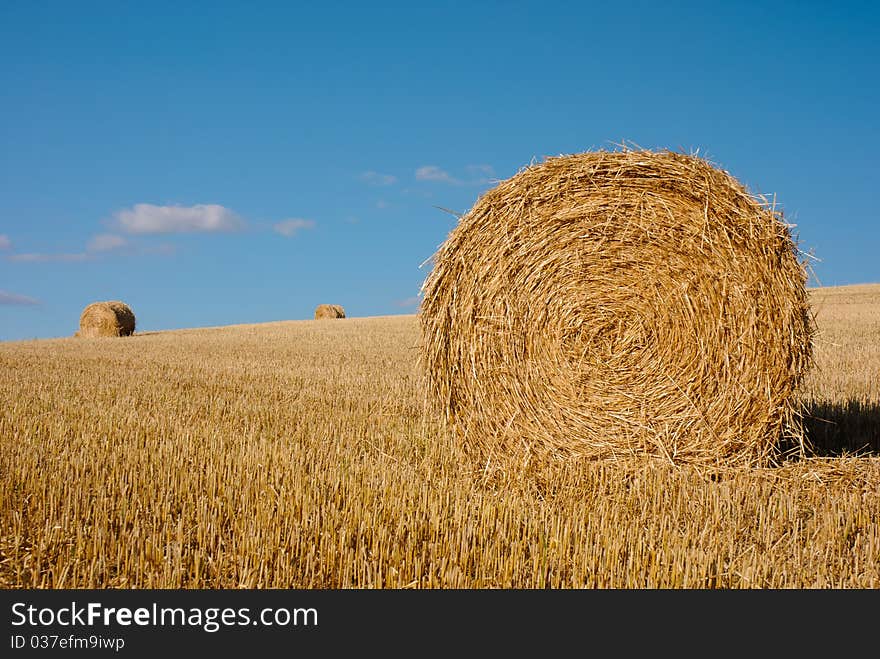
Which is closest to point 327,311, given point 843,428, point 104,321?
point 104,321

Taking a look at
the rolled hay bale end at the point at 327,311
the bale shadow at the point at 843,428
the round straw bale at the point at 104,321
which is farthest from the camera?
the rolled hay bale end at the point at 327,311

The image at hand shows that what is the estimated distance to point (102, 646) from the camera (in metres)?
2.72

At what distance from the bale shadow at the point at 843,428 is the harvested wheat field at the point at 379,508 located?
3cm

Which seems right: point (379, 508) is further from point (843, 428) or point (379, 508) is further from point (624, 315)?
point (843, 428)

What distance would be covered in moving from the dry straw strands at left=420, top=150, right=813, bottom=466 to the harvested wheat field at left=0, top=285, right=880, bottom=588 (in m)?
0.30

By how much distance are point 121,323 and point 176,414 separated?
2009 centimetres

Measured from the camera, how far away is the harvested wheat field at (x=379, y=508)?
3.42 meters

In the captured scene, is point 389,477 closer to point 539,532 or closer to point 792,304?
point 539,532

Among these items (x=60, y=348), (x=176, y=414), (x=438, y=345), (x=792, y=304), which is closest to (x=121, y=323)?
(x=60, y=348)

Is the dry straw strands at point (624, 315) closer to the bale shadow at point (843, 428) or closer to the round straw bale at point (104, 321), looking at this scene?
the bale shadow at point (843, 428)

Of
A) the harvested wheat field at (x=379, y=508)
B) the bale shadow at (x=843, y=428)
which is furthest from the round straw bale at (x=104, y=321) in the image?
the bale shadow at (x=843, y=428)

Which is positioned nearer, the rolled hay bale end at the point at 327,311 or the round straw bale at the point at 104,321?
the round straw bale at the point at 104,321

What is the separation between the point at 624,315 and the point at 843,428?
3229mm

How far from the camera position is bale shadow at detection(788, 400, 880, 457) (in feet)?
21.0
